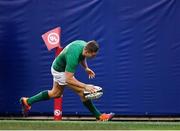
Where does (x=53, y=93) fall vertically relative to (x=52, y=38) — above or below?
Answer: below

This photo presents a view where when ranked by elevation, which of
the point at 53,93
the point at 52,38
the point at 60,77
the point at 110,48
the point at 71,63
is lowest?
the point at 53,93

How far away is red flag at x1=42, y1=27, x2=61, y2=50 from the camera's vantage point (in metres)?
9.32

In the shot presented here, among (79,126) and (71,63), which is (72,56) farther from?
(79,126)

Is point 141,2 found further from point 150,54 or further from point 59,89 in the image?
point 59,89

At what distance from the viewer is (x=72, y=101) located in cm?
1027

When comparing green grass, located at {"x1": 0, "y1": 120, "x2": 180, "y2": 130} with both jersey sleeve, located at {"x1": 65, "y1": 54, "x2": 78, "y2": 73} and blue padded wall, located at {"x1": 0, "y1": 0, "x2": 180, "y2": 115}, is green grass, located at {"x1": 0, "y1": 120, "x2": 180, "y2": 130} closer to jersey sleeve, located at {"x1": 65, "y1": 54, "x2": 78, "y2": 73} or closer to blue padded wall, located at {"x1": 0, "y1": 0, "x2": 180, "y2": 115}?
jersey sleeve, located at {"x1": 65, "y1": 54, "x2": 78, "y2": 73}

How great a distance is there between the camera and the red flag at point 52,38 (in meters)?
9.32

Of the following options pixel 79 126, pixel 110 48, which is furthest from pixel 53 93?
pixel 110 48

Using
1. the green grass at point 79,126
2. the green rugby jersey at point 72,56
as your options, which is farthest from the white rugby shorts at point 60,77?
the green grass at point 79,126

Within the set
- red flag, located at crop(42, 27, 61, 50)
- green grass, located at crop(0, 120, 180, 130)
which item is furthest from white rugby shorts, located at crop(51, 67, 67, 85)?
red flag, located at crop(42, 27, 61, 50)

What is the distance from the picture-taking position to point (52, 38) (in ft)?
30.8

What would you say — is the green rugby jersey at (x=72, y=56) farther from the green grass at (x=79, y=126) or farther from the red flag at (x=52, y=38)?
the red flag at (x=52, y=38)

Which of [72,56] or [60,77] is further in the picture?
[60,77]

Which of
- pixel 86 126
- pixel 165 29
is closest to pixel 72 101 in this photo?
pixel 165 29
